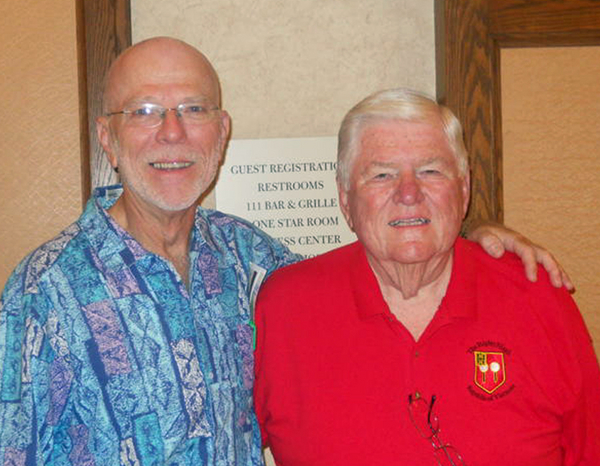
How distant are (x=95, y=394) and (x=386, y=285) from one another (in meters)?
0.80

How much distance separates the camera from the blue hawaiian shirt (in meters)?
1.45

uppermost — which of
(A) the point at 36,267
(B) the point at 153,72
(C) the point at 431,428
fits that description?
(B) the point at 153,72

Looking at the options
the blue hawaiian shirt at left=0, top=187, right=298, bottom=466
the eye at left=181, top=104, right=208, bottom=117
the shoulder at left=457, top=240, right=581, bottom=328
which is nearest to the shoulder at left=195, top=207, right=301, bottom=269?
the blue hawaiian shirt at left=0, top=187, right=298, bottom=466

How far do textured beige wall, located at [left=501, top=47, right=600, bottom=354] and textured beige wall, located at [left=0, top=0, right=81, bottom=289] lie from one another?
5.19 ft

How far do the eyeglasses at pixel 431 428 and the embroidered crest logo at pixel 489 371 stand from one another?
127 millimetres

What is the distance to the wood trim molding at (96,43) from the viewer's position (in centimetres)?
229

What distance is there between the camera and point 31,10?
2330 millimetres

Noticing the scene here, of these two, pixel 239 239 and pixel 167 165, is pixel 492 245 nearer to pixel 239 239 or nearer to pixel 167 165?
pixel 239 239

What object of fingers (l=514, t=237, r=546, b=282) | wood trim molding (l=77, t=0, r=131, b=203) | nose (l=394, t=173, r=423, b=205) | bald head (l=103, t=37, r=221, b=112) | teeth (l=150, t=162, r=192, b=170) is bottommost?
fingers (l=514, t=237, r=546, b=282)

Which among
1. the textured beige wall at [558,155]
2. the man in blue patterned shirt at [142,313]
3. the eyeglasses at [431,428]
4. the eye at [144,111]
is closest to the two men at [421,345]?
the eyeglasses at [431,428]

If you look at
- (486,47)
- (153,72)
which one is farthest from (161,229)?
(486,47)

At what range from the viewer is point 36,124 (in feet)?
7.70

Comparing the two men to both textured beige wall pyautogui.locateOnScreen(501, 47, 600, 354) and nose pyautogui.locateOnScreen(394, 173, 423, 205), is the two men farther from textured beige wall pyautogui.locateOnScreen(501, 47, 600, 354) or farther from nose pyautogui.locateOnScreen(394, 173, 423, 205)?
textured beige wall pyautogui.locateOnScreen(501, 47, 600, 354)

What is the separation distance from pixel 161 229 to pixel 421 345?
72cm
